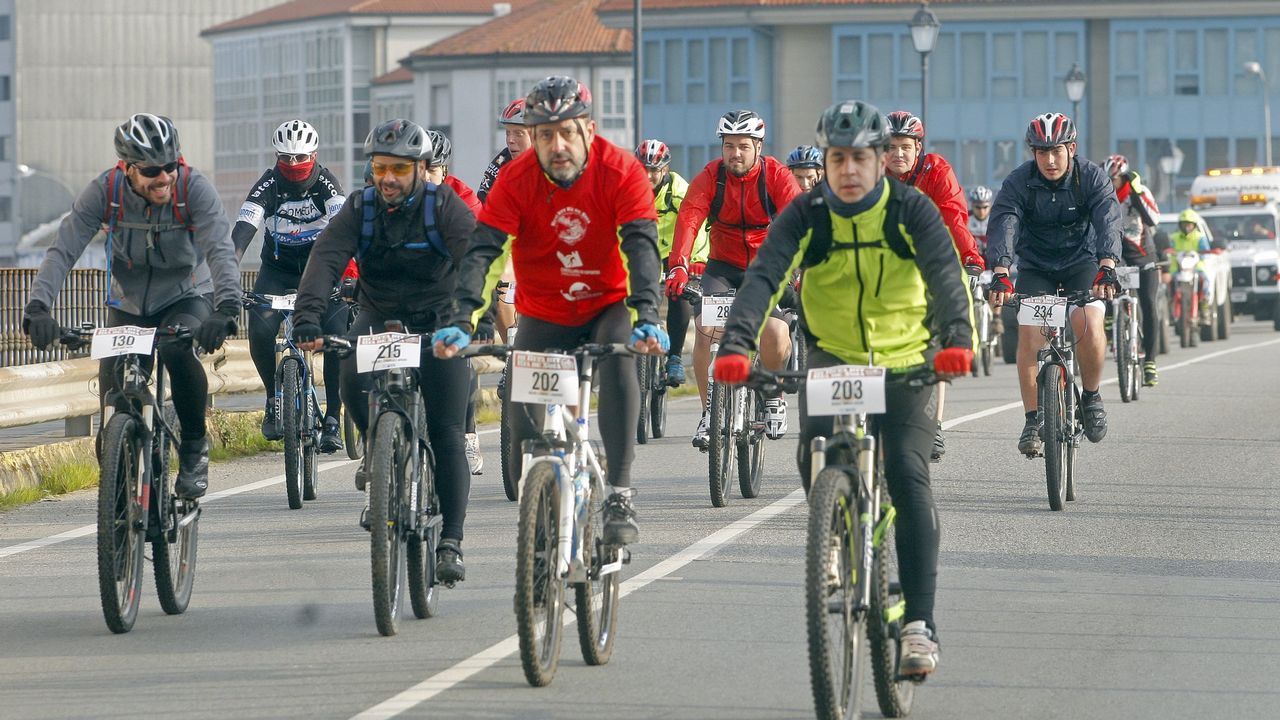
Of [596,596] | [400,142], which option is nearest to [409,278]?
[400,142]

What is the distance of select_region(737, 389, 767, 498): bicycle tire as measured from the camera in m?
11.6

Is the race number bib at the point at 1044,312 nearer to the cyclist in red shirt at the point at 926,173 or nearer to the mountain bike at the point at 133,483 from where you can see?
the cyclist in red shirt at the point at 926,173

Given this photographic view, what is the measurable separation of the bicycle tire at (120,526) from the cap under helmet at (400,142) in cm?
132

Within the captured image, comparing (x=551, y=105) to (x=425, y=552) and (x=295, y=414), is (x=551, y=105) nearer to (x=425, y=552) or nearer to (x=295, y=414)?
(x=425, y=552)

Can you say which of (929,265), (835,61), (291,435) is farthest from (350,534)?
(835,61)

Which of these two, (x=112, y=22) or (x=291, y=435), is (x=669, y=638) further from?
(x=112, y=22)

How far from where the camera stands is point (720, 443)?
1129cm

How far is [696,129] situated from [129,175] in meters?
67.3

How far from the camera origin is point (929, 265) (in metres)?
6.40

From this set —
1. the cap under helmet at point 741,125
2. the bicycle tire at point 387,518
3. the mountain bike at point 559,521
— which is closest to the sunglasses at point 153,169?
the bicycle tire at point 387,518

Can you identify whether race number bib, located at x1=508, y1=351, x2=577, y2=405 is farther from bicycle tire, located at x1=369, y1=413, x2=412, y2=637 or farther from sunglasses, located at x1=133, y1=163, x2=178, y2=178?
sunglasses, located at x1=133, y1=163, x2=178, y2=178

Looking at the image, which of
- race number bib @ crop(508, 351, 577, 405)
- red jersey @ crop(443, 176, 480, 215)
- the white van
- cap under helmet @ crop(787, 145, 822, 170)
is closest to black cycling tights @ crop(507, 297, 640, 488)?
race number bib @ crop(508, 351, 577, 405)

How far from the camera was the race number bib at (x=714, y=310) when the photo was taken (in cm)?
1186

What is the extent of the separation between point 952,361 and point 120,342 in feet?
10.7
